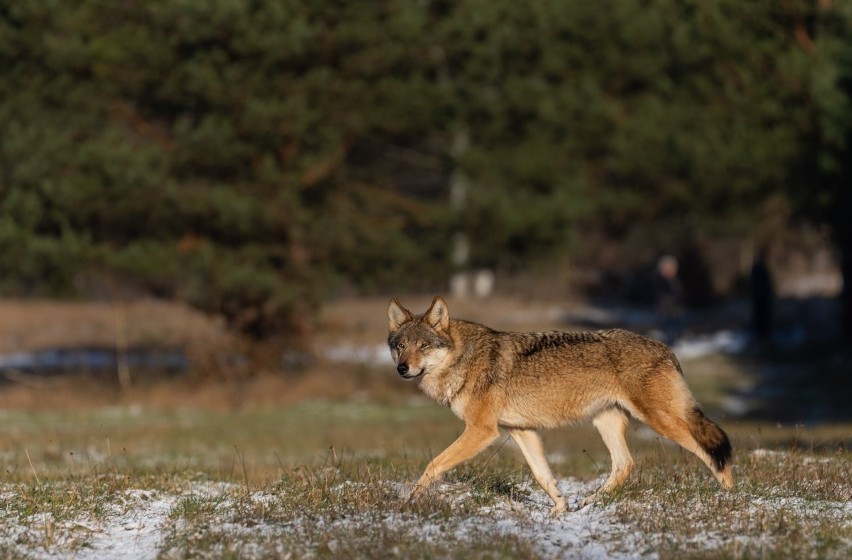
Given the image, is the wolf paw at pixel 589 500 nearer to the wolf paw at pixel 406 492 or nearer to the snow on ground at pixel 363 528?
the snow on ground at pixel 363 528

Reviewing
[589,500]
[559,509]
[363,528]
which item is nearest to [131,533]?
[363,528]

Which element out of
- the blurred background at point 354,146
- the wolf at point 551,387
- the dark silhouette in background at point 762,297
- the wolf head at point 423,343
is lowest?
the dark silhouette in background at point 762,297

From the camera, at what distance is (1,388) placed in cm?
2881

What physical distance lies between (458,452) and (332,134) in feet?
64.0

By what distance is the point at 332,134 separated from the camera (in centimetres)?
2752

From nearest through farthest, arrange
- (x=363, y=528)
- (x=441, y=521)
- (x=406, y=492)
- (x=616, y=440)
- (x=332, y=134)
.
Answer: (x=363, y=528) < (x=441, y=521) < (x=406, y=492) < (x=616, y=440) < (x=332, y=134)

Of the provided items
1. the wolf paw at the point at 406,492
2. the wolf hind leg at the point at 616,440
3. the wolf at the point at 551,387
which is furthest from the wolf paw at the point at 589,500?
the wolf paw at the point at 406,492

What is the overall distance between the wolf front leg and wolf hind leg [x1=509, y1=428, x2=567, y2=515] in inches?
12.2

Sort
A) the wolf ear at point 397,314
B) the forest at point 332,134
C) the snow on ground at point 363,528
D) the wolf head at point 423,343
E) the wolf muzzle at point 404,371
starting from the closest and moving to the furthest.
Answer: the snow on ground at point 363,528 < the wolf muzzle at point 404,371 < the wolf head at point 423,343 < the wolf ear at point 397,314 < the forest at point 332,134

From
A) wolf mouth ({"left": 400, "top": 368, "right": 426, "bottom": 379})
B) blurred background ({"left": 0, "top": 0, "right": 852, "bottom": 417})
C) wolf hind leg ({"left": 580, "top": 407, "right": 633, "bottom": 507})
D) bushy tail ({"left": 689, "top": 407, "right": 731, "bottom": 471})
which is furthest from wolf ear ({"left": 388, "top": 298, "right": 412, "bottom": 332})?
blurred background ({"left": 0, "top": 0, "right": 852, "bottom": 417})

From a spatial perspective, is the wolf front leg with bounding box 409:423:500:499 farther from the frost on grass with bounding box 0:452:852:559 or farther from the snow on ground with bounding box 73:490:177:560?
the snow on ground with bounding box 73:490:177:560

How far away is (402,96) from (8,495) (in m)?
19.8

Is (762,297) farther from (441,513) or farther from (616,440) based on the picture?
(441,513)

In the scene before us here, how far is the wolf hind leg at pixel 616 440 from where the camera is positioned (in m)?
9.42
